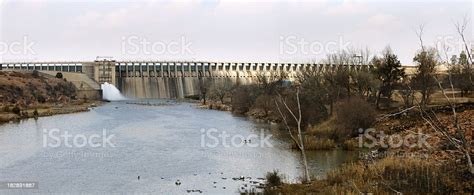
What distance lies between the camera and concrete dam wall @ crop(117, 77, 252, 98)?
102m

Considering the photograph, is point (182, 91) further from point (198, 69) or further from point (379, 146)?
point (379, 146)

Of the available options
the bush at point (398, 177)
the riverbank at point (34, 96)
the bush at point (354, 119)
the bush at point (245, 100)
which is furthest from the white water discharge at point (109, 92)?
the bush at point (398, 177)

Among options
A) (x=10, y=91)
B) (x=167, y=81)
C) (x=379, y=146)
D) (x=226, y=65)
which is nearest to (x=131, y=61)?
(x=167, y=81)

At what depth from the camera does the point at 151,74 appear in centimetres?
10588

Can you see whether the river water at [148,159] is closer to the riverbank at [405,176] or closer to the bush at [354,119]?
the riverbank at [405,176]

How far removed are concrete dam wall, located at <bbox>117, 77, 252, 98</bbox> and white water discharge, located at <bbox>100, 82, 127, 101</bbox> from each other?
388cm

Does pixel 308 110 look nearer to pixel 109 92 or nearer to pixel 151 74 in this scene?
pixel 109 92

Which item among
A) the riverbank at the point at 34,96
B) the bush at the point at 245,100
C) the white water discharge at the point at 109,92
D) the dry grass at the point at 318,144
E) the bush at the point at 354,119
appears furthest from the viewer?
the white water discharge at the point at 109,92

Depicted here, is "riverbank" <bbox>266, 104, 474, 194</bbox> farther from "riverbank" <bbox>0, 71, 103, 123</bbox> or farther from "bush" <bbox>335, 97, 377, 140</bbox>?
"riverbank" <bbox>0, 71, 103, 123</bbox>

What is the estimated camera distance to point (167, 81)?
10631 centimetres

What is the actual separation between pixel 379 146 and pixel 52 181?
15.9m

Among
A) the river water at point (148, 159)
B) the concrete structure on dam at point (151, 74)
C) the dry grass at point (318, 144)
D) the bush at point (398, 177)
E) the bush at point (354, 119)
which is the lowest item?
the river water at point (148, 159)

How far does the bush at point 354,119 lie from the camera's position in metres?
28.2

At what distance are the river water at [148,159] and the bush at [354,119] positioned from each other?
129 inches
